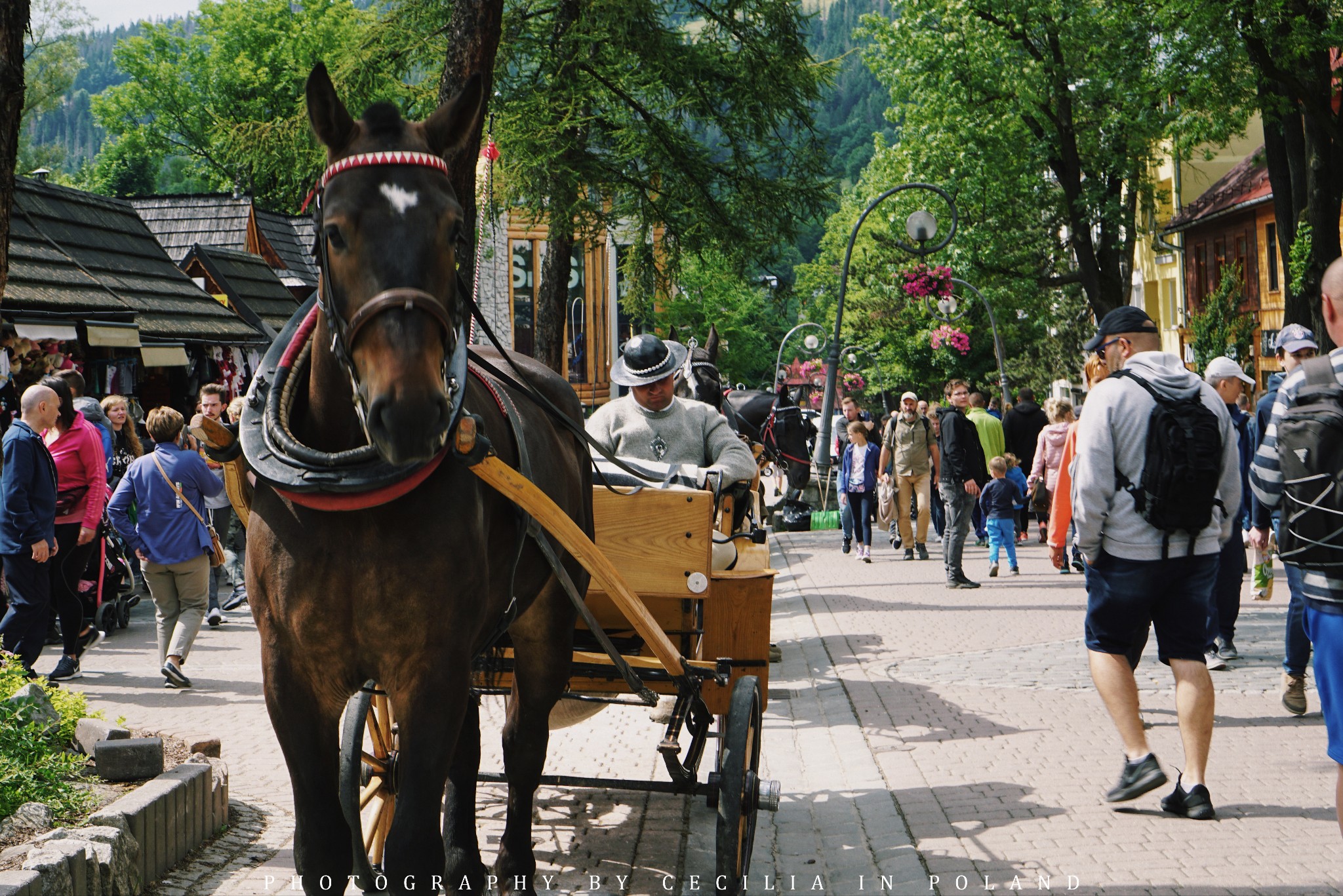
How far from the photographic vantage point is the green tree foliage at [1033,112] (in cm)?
2858

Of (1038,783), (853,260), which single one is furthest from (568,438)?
(853,260)

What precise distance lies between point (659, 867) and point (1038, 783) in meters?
2.10

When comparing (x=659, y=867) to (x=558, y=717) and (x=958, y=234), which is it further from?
(x=958, y=234)

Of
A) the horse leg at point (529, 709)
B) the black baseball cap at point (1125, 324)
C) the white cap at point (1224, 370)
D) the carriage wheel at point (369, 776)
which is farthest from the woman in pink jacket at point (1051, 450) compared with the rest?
the carriage wheel at point (369, 776)

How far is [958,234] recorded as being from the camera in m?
33.2

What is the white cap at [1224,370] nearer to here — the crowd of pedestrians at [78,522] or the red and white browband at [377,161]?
the crowd of pedestrians at [78,522]

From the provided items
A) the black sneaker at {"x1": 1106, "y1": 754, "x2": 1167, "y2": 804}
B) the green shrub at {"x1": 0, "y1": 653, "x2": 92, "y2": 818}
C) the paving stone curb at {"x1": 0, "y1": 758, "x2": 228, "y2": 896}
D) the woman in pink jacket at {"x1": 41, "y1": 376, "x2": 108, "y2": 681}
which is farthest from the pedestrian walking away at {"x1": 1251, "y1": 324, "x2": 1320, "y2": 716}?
the woman in pink jacket at {"x1": 41, "y1": 376, "x2": 108, "y2": 681}

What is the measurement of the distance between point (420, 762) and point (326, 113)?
170 cm

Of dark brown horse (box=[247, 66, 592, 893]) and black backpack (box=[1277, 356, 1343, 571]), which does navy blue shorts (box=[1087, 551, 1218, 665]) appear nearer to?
black backpack (box=[1277, 356, 1343, 571])

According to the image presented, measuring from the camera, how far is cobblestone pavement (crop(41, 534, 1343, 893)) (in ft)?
16.7

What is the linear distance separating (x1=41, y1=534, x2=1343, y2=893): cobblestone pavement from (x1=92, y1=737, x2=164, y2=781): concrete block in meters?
0.42

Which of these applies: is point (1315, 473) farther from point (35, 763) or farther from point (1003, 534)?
point (1003, 534)

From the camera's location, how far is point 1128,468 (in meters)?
5.87

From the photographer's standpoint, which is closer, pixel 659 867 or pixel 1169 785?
pixel 659 867
